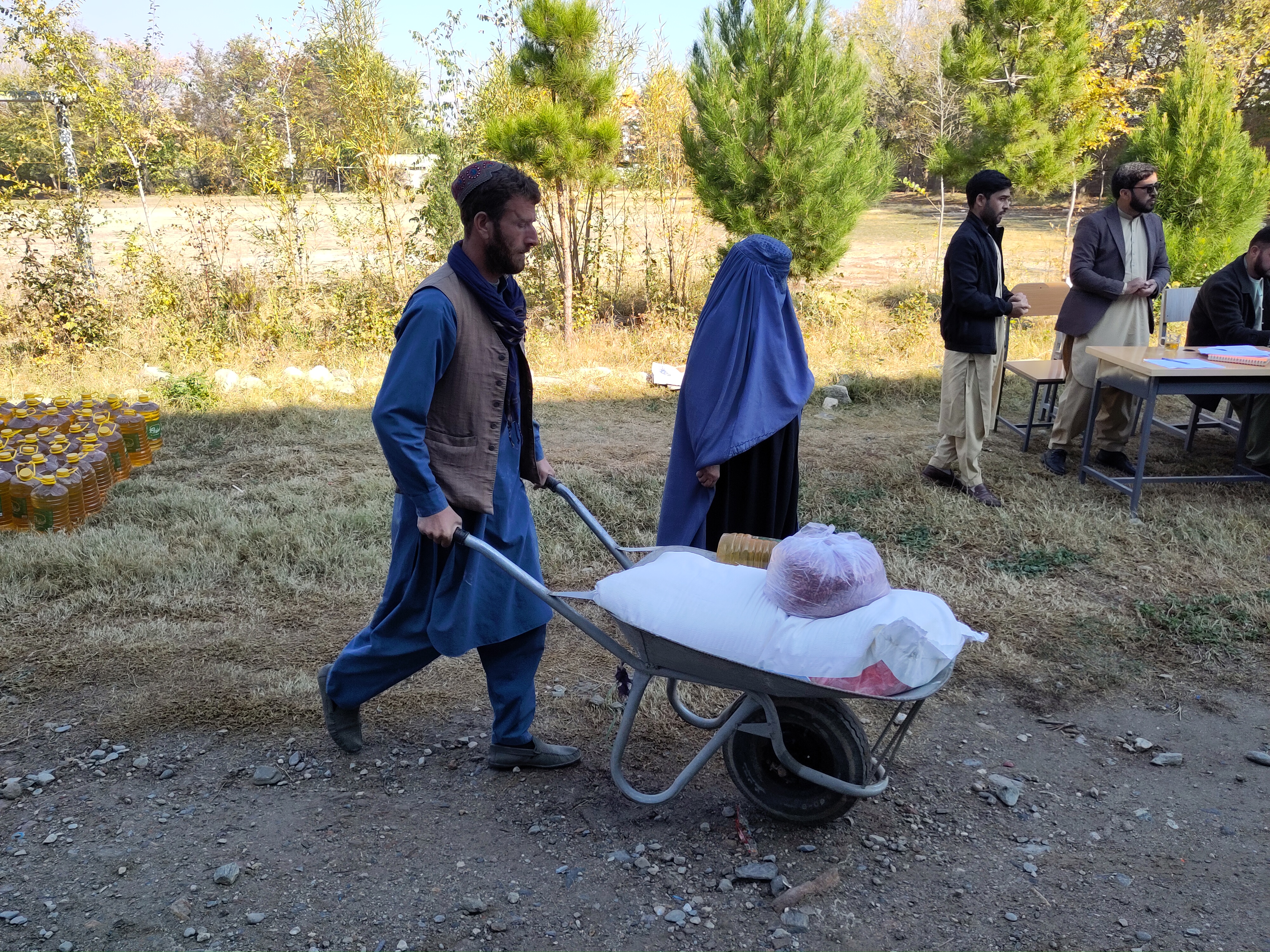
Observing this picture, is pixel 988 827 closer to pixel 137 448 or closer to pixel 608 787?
pixel 608 787

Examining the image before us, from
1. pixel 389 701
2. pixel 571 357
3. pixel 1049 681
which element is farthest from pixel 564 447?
pixel 1049 681

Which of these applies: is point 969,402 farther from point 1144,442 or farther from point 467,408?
point 467,408

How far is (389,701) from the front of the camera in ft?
11.2

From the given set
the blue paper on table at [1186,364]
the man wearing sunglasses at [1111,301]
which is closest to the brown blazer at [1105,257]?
the man wearing sunglasses at [1111,301]

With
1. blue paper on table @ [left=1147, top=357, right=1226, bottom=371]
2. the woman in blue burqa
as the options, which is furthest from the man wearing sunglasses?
the woman in blue burqa

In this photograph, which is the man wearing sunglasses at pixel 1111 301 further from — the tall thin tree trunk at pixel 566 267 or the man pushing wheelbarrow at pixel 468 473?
the tall thin tree trunk at pixel 566 267

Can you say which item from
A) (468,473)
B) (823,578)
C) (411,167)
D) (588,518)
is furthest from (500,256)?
(411,167)

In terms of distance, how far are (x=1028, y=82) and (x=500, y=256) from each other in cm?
940

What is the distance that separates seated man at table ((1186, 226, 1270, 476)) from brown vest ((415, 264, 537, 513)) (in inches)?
203

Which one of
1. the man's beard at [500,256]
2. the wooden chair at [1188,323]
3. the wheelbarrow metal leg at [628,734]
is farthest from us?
the wooden chair at [1188,323]

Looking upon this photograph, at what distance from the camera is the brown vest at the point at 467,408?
253 cm

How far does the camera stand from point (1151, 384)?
5.08 meters

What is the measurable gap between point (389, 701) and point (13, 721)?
1.27 meters

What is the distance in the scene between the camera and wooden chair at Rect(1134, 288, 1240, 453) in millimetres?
6574
